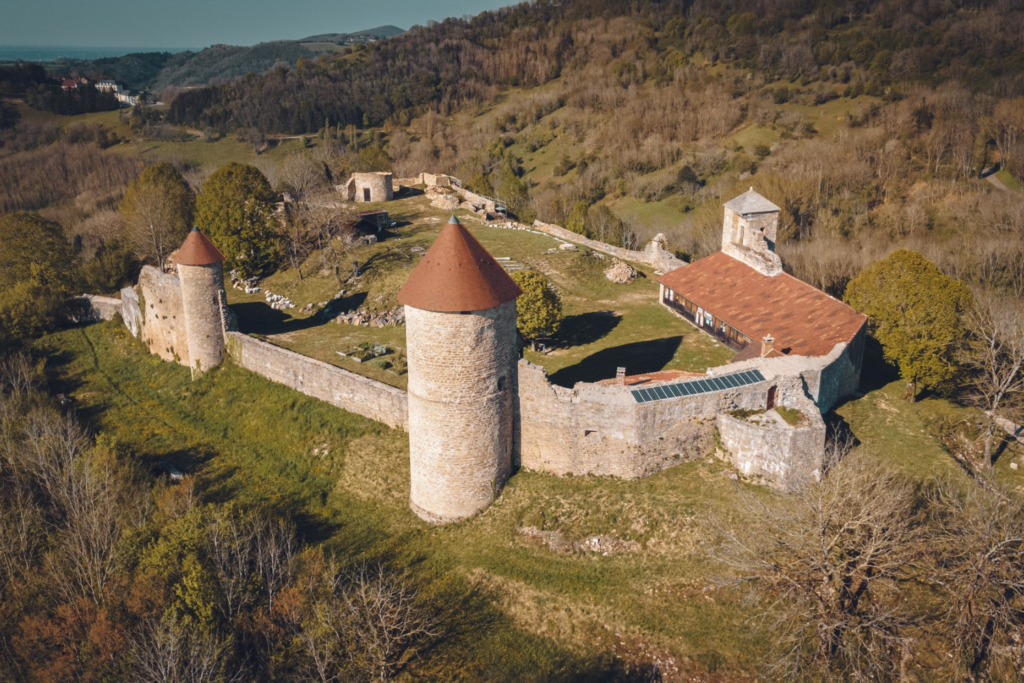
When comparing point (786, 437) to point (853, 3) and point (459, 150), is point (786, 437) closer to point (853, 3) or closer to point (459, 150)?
point (459, 150)

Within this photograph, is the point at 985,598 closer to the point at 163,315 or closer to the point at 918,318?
the point at 918,318

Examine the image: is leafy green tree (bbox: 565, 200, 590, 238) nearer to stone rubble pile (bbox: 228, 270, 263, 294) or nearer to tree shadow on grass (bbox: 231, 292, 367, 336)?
tree shadow on grass (bbox: 231, 292, 367, 336)

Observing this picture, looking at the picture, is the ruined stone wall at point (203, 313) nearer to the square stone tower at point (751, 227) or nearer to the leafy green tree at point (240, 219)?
the leafy green tree at point (240, 219)

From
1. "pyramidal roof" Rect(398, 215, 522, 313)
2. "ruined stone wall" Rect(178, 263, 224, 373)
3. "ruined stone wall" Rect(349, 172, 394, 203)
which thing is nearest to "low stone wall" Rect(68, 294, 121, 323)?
"ruined stone wall" Rect(178, 263, 224, 373)

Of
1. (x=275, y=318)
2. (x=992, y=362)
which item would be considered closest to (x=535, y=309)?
(x=275, y=318)

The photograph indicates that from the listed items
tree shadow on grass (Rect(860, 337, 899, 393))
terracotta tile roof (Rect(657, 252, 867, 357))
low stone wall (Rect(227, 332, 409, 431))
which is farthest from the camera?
tree shadow on grass (Rect(860, 337, 899, 393))

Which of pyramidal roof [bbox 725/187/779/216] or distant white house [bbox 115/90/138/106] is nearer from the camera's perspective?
Answer: pyramidal roof [bbox 725/187/779/216]
